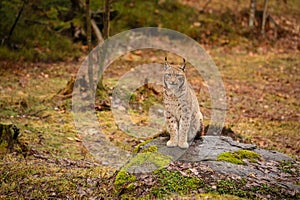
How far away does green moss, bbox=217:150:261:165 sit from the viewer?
19.3 ft

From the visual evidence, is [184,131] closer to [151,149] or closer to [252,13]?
[151,149]

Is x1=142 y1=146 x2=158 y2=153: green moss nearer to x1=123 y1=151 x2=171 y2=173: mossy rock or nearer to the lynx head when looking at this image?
x1=123 y1=151 x2=171 y2=173: mossy rock

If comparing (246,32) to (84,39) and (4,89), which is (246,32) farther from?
(4,89)

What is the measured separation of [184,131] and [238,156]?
85cm

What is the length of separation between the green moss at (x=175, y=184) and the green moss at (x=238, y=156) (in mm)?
635

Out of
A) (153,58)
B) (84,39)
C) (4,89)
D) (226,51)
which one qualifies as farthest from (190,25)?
(4,89)

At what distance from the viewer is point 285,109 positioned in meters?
11.5

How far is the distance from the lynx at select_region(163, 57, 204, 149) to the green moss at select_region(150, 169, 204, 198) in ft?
2.36

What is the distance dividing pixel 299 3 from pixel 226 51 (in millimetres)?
7757

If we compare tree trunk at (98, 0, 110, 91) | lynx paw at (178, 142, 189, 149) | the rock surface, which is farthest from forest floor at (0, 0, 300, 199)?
lynx paw at (178, 142, 189, 149)

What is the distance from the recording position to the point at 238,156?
606 centimetres

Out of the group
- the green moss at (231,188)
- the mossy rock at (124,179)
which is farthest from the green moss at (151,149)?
the green moss at (231,188)

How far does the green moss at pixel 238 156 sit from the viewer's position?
589 centimetres

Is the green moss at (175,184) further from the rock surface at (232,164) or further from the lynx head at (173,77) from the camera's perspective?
the lynx head at (173,77)
